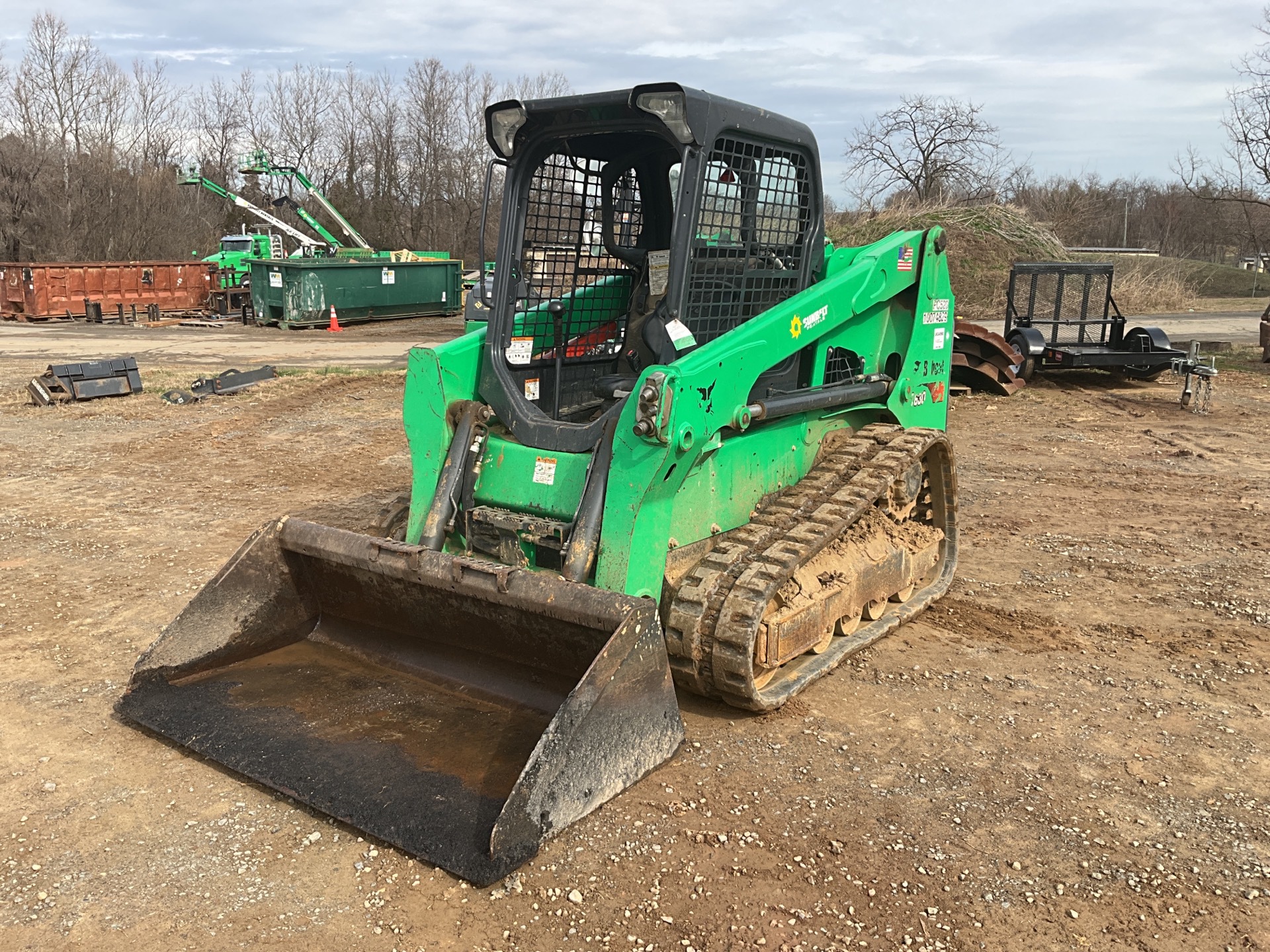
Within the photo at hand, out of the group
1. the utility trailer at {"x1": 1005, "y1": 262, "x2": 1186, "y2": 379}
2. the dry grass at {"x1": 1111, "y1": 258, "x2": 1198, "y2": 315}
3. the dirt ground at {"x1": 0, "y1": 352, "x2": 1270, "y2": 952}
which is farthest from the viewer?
the dry grass at {"x1": 1111, "y1": 258, "x2": 1198, "y2": 315}

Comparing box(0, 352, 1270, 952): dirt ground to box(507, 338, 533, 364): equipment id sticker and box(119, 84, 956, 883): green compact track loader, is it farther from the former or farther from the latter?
box(507, 338, 533, 364): equipment id sticker

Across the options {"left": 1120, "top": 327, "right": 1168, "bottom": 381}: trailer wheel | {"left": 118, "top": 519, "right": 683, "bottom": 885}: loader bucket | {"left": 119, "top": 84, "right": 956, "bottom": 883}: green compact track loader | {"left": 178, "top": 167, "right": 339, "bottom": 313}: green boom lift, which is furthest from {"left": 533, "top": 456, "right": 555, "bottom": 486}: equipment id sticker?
{"left": 178, "top": 167, "right": 339, "bottom": 313}: green boom lift

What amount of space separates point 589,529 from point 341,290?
2092 centimetres

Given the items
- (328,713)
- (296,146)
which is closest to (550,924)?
(328,713)

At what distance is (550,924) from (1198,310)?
2981 cm

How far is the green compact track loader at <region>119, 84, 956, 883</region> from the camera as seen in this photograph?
355cm

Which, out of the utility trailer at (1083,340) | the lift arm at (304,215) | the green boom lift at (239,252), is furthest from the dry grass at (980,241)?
the lift arm at (304,215)

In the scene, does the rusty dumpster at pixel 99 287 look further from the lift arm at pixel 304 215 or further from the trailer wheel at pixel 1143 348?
the trailer wheel at pixel 1143 348

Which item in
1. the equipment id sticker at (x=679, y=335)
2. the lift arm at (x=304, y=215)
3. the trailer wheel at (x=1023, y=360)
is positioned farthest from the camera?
the lift arm at (x=304, y=215)

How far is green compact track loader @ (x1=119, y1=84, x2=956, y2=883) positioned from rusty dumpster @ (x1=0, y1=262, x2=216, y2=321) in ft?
79.7

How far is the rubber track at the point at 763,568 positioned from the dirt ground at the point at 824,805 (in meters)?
0.21

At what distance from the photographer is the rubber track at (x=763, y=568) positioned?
399cm

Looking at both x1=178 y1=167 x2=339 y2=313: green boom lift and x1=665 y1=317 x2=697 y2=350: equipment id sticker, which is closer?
x1=665 y1=317 x2=697 y2=350: equipment id sticker

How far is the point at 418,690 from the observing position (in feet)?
13.6
